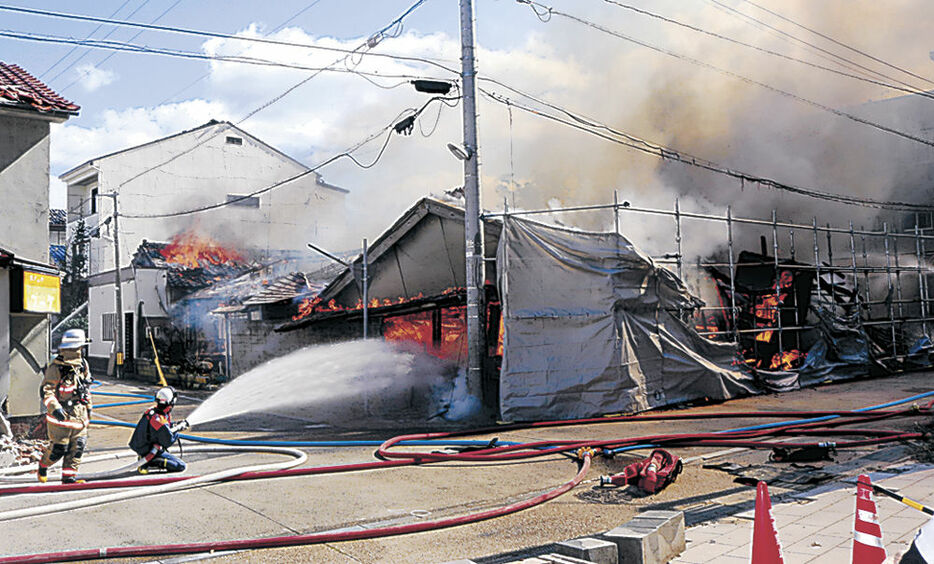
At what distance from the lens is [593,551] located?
15.3ft

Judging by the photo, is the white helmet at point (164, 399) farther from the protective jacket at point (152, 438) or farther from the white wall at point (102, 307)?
the white wall at point (102, 307)

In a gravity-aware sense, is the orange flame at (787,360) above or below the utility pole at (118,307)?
below

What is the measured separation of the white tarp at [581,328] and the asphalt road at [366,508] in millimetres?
3552

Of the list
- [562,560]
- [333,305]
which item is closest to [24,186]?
[333,305]

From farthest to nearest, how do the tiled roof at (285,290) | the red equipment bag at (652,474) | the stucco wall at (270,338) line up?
the tiled roof at (285,290) → the stucco wall at (270,338) → the red equipment bag at (652,474)

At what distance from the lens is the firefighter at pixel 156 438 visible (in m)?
8.58

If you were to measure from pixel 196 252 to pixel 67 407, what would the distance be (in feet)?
83.1

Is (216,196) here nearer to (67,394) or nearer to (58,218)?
(58,218)

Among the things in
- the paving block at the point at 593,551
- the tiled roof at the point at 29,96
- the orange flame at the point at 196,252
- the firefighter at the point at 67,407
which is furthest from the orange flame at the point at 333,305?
the orange flame at the point at 196,252

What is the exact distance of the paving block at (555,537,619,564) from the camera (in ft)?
15.2

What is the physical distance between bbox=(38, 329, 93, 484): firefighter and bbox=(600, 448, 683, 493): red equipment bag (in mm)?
5874

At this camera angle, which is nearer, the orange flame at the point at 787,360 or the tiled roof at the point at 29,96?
the tiled roof at the point at 29,96

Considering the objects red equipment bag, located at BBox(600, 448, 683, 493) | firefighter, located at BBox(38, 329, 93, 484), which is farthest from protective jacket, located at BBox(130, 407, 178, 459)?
red equipment bag, located at BBox(600, 448, 683, 493)

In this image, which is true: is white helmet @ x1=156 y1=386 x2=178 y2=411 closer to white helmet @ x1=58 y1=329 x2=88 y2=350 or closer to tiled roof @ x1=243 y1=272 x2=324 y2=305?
white helmet @ x1=58 y1=329 x2=88 y2=350
